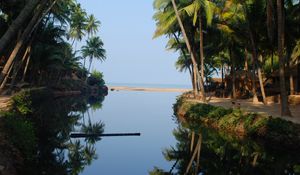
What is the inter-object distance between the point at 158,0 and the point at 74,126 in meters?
18.0

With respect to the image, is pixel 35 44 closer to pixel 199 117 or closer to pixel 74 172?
pixel 199 117

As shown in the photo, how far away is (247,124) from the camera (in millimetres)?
21625

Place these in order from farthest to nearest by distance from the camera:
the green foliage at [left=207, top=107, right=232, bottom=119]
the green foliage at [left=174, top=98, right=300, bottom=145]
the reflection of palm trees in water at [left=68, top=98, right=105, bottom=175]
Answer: the green foliage at [left=207, top=107, right=232, bottom=119], the green foliage at [left=174, top=98, right=300, bottom=145], the reflection of palm trees in water at [left=68, top=98, right=105, bottom=175]

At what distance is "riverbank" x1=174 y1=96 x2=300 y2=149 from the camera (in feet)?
58.4

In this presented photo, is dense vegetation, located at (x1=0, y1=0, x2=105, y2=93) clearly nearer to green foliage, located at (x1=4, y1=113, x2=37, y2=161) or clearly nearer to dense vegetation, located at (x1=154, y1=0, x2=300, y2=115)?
green foliage, located at (x1=4, y1=113, x2=37, y2=161)

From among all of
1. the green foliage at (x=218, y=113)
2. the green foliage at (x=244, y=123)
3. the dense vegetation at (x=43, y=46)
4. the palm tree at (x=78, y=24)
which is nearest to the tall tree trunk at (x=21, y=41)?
the dense vegetation at (x=43, y=46)

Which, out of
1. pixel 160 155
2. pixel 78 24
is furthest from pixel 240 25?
pixel 78 24

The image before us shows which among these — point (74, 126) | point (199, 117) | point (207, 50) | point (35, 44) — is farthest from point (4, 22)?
point (207, 50)

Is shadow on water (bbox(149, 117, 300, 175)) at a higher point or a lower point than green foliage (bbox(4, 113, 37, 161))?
lower

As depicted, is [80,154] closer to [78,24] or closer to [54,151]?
[54,151]

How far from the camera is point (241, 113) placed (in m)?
23.6

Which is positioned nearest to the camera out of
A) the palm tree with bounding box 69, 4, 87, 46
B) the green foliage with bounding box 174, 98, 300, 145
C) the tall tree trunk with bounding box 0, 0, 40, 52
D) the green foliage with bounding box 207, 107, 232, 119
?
the tall tree trunk with bounding box 0, 0, 40, 52

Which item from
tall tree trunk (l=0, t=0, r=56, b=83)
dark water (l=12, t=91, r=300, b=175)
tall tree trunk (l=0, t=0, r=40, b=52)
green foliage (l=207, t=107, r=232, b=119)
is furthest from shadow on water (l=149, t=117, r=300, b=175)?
tall tree trunk (l=0, t=0, r=40, b=52)

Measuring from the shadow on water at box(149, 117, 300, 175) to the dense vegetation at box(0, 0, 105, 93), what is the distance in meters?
9.05
